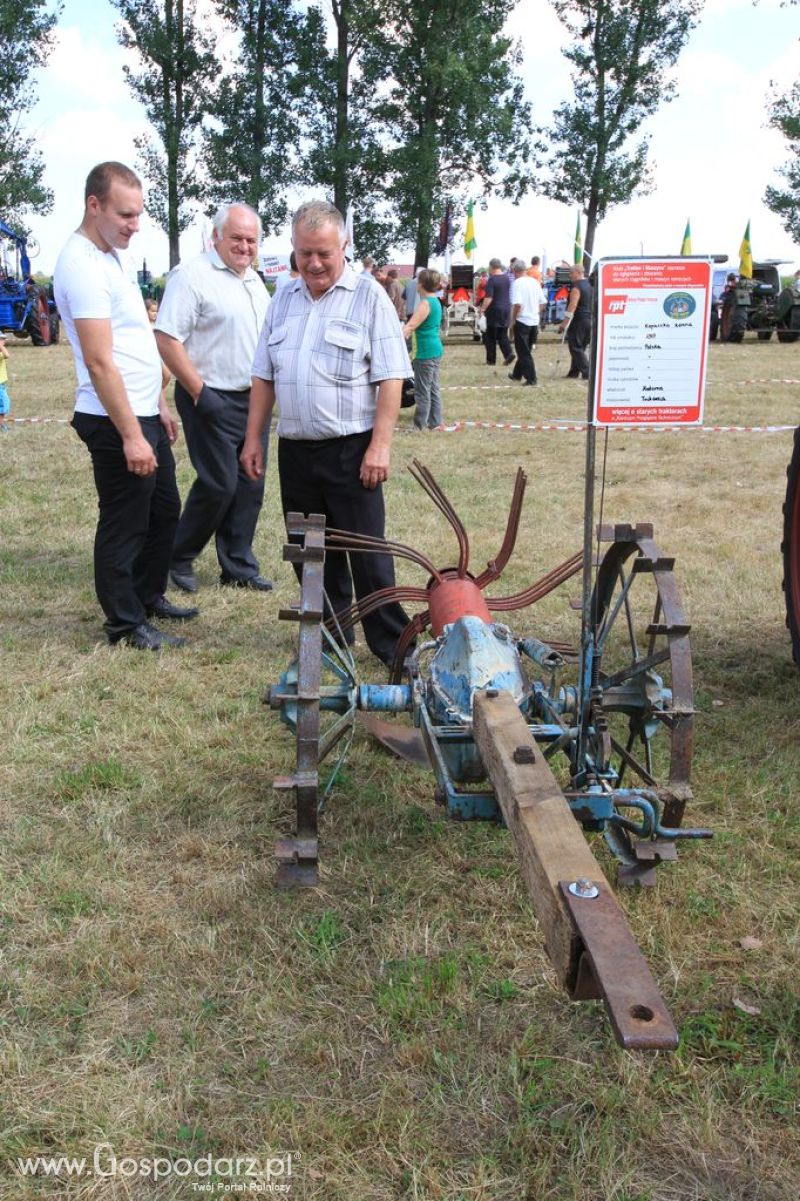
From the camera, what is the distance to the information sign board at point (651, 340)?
8.11 feet

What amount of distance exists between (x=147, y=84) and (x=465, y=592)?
108 feet

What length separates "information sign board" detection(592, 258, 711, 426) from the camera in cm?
247

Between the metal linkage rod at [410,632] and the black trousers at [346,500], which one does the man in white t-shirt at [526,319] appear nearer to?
the black trousers at [346,500]

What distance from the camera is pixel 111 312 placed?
409 cm

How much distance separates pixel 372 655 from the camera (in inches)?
179

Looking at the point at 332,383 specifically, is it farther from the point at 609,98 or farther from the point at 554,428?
the point at 609,98

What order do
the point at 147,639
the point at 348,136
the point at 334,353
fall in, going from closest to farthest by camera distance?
the point at 334,353 → the point at 147,639 → the point at 348,136

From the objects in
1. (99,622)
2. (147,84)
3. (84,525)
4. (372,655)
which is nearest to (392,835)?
(372,655)

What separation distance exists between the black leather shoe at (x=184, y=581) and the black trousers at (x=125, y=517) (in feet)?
1.77

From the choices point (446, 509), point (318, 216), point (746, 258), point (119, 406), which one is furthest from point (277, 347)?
point (746, 258)

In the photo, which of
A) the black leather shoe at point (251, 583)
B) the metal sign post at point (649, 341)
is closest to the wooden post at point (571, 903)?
the metal sign post at point (649, 341)

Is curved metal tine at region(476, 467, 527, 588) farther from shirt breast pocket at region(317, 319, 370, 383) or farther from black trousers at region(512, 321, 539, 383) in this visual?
black trousers at region(512, 321, 539, 383)

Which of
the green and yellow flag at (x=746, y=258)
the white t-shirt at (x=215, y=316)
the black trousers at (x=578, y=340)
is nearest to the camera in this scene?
the white t-shirt at (x=215, y=316)

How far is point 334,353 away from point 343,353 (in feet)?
0.12
